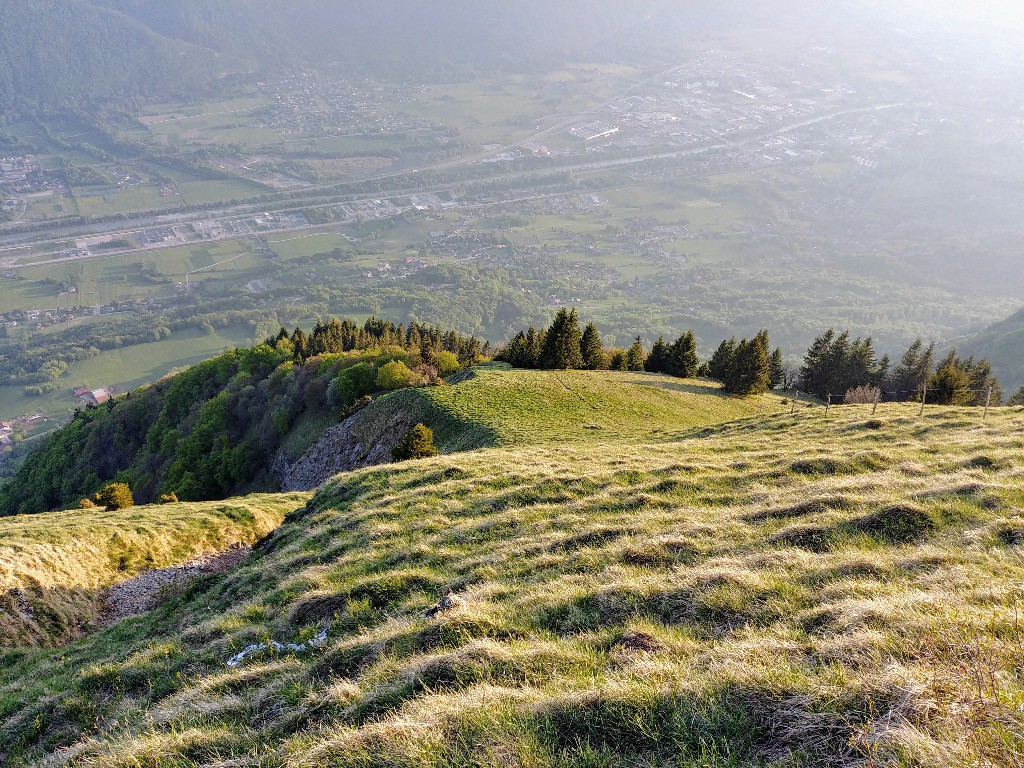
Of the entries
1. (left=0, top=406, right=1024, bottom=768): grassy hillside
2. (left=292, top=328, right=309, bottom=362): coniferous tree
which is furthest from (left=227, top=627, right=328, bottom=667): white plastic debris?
(left=292, top=328, right=309, bottom=362): coniferous tree

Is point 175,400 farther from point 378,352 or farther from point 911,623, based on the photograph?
Answer: point 911,623

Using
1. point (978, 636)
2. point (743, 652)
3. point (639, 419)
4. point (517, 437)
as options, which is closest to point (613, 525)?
point (743, 652)

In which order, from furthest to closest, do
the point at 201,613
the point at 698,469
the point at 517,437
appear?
the point at 517,437
the point at 698,469
the point at 201,613

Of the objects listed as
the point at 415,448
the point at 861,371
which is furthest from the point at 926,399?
the point at 415,448

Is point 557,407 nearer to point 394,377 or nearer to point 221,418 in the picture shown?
point 394,377

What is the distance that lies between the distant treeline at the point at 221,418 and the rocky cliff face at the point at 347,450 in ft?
16.1

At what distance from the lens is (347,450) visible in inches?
2098

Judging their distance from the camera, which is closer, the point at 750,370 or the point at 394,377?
the point at 750,370

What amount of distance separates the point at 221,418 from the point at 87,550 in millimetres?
55782

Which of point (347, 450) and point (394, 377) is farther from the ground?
point (394, 377)

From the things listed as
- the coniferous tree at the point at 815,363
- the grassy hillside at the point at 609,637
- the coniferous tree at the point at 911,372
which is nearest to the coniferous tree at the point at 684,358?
the coniferous tree at the point at 815,363

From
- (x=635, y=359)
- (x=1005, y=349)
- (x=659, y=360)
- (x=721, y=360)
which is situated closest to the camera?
(x=659, y=360)

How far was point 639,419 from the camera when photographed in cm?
4466

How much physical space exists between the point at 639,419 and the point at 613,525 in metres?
30.7
